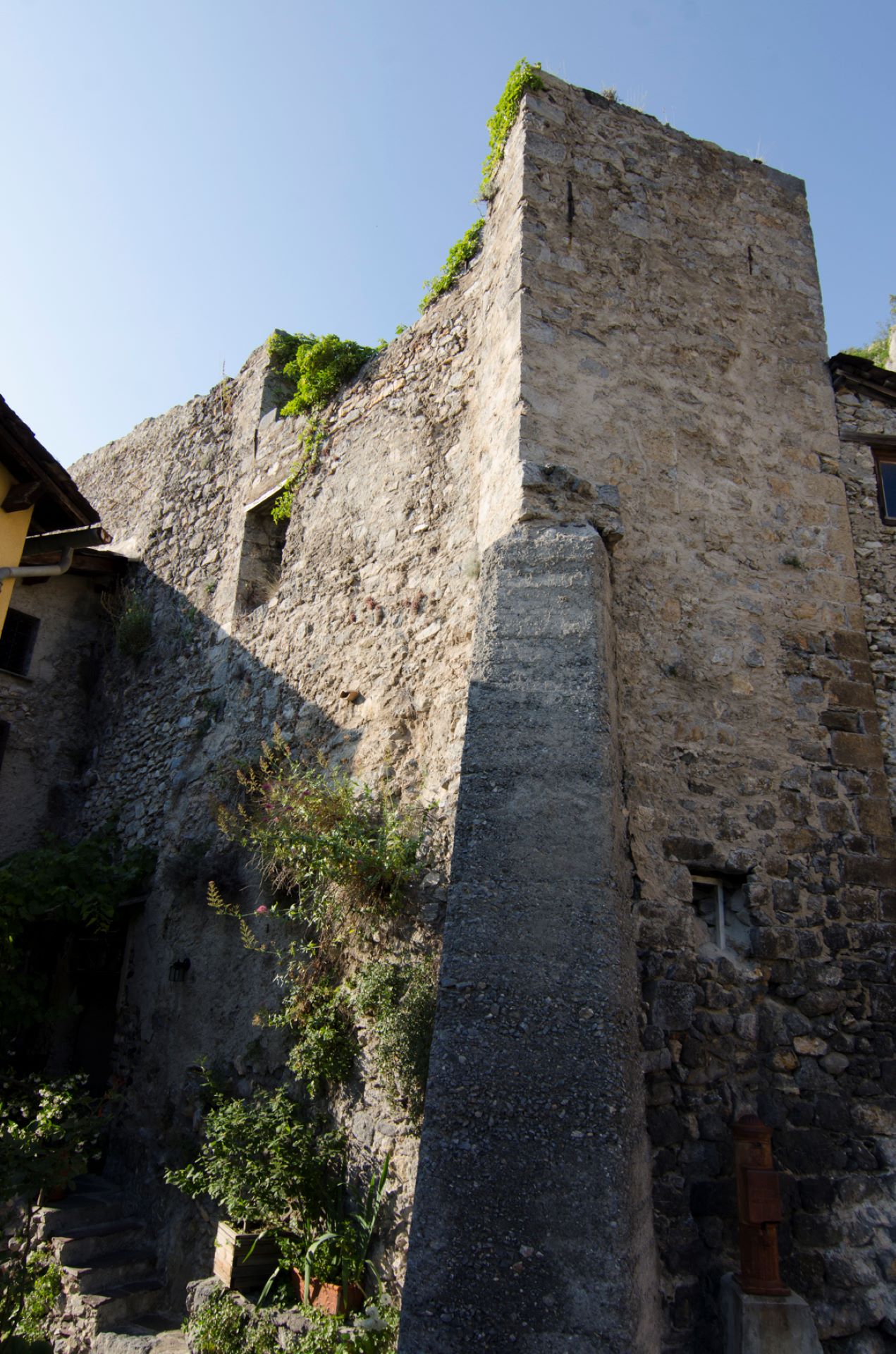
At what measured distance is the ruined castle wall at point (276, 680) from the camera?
5.74 m

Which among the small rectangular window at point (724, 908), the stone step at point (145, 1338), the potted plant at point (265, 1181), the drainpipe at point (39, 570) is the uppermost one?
the drainpipe at point (39, 570)

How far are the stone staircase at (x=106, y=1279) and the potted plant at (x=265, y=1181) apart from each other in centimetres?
53

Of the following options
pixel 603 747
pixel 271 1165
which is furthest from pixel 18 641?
pixel 603 747

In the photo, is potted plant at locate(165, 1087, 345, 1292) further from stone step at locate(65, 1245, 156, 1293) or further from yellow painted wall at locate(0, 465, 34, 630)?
yellow painted wall at locate(0, 465, 34, 630)

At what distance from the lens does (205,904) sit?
711 centimetres

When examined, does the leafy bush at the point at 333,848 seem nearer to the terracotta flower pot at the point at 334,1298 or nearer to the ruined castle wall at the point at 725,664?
the ruined castle wall at the point at 725,664

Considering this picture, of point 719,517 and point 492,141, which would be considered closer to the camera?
point 719,517

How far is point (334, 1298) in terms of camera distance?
14.4 feet

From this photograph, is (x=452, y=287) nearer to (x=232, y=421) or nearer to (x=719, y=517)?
(x=719, y=517)

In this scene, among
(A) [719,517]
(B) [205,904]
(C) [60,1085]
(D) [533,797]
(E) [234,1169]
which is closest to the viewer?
(D) [533,797]

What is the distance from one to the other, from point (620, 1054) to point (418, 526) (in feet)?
13.0

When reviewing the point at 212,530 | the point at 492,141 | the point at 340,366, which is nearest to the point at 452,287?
the point at 492,141

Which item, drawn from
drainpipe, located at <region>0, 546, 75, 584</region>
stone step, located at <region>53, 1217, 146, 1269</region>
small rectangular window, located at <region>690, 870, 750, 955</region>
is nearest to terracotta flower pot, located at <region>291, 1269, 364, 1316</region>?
stone step, located at <region>53, 1217, 146, 1269</region>

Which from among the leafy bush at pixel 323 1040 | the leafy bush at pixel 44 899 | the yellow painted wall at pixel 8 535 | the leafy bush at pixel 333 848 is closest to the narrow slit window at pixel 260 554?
the yellow painted wall at pixel 8 535
